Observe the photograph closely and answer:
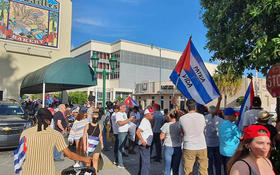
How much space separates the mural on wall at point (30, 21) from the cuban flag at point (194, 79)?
1612cm

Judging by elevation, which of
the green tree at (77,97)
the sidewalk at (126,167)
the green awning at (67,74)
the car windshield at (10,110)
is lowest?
the sidewalk at (126,167)

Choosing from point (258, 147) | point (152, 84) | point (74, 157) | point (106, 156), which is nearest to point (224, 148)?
point (258, 147)

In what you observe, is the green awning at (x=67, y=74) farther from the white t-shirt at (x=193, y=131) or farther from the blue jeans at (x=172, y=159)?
the white t-shirt at (x=193, y=131)

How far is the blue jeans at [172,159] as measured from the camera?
194 inches

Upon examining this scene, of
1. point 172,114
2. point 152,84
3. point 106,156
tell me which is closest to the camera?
point 172,114

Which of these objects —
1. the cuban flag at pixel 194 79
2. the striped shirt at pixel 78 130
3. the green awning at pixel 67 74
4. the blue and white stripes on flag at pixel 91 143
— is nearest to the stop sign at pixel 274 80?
the cuban flag at pixel 194 79

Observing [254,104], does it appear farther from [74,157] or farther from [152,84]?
[152,84]

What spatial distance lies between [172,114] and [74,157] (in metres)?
2.74

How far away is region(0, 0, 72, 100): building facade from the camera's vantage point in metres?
17.3

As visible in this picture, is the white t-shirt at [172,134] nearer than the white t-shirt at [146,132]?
Yes

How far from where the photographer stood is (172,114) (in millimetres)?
5137

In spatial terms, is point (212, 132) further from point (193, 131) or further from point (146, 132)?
point (146, 132)

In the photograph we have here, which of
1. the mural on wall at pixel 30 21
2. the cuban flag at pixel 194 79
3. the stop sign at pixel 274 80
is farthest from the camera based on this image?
the mural on wall at pixel 30 21

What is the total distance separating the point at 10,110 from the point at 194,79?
868cm
